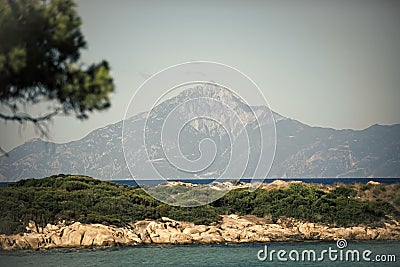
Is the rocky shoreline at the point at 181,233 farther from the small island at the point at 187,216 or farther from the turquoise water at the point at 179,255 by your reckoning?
the turquoise water at the point at 179,255

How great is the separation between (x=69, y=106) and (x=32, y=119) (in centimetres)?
31

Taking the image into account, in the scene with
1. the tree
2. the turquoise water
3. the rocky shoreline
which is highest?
the tree

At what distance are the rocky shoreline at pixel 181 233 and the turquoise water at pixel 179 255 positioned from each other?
12.4 inches

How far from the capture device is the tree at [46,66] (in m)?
3.73

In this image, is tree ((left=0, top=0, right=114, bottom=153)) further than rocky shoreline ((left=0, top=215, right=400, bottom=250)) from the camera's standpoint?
No

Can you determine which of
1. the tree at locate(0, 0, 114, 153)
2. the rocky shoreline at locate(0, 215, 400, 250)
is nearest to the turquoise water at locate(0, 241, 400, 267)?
the rocky shoreline at locate(0, 215, 400, 250)

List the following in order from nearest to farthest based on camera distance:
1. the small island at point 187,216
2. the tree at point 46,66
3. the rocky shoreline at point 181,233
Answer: the tree at point 46,66 < the rocky shoreline at point 181,233 < the small island at point 187,216

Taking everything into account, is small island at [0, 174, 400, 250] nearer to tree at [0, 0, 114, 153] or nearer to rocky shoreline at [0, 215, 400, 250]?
rocky shoreline at [0, 215, 400, 250]

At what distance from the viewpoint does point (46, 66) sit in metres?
3.92

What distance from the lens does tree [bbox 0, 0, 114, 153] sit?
3729mm

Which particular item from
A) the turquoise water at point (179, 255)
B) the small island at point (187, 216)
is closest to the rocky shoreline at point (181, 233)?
the small island at point (187, 216)

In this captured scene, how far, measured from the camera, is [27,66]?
378 centimetres

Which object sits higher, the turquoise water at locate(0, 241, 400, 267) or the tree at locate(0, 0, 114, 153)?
the tree at locate(0, 0, 114, 153)

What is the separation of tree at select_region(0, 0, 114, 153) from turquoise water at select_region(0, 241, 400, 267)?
4.68 meters
